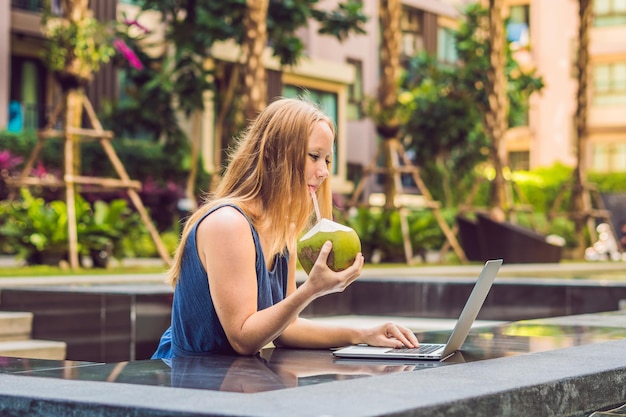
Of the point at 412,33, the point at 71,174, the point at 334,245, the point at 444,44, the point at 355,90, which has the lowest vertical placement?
the point at 334,245

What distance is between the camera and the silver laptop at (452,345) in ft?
12.8

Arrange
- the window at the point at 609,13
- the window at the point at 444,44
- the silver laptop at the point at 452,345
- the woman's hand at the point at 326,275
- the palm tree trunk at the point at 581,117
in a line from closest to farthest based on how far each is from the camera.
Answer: the woman's hand at the point at 326,275 < the silver laptop at the point at 452,345 < the palm tree trunk at the point at 581,117 < the window at the point at 444,44 < the window at the point at 609,13

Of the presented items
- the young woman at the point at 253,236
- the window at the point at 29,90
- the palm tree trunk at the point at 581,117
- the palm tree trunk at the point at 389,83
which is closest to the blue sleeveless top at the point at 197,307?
the young woman at the point at 253,236

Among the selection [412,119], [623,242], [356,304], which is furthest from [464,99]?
[356,304]

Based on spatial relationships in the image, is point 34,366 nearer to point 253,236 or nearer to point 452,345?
point 253,236

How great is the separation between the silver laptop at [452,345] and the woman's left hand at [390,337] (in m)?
0.03

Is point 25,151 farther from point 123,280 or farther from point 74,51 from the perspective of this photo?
point 123,280

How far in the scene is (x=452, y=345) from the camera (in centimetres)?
402

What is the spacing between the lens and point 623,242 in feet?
106

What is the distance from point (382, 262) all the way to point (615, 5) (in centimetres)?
3791

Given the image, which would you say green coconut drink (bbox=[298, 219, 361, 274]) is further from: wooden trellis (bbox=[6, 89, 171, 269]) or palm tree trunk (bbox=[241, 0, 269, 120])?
palm tree trunk (bbox=[241, 0, 269, 120])

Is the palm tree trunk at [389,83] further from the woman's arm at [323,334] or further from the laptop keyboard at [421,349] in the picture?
the laptop keyboard at [421,349]

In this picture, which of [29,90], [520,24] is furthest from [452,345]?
[520,24]

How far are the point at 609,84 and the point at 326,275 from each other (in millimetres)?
54005
